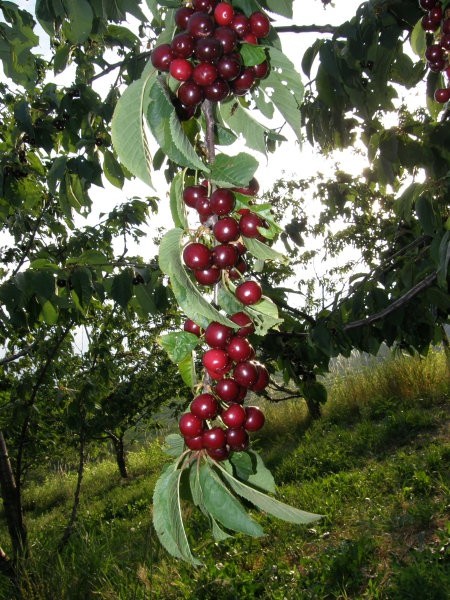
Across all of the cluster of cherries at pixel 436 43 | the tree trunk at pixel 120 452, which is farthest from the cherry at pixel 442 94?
the tree trunk at pixel 120 452

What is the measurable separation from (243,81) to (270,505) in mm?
520

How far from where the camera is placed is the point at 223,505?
500mm

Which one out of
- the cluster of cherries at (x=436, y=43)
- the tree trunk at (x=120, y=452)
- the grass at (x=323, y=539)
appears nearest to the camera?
the cluster of cherries at (x=436, y=43)

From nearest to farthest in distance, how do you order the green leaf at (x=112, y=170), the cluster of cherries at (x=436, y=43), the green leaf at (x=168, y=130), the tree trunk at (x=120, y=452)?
the green leaf at (x=168, y=130) → the cluster of cherries at (x=436, y=43) → the green leaf at (x=112, y=170) → the tree trunk at (x=120, y=452)

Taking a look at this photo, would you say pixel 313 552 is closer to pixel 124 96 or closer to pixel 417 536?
pixel 417 536

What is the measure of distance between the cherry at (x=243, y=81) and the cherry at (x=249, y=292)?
0.26m

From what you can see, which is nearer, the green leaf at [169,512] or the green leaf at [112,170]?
the green leaf at [169,512]

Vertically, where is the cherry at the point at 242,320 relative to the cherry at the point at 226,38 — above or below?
below

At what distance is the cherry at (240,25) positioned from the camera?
586mm

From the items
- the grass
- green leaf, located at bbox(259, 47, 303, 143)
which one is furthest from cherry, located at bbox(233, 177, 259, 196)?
the grass

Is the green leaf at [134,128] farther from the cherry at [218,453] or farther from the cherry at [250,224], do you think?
the cherry at [218,453]

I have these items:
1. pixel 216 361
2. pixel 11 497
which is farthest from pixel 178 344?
pixel 11 497

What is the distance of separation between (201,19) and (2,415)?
18.7 ft

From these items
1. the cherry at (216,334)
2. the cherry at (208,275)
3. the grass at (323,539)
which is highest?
the cherry at (208,275)
